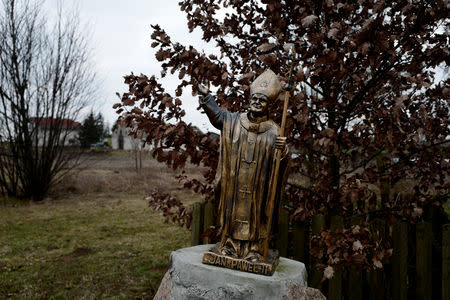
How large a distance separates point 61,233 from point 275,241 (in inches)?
202

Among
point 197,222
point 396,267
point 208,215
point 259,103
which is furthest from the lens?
point 197,222

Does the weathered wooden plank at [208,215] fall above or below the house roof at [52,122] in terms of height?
below

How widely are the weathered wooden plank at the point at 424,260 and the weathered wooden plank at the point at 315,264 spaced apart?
868 millimetres

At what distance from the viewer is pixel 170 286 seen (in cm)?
249

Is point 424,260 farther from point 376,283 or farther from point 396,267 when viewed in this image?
point 376,283

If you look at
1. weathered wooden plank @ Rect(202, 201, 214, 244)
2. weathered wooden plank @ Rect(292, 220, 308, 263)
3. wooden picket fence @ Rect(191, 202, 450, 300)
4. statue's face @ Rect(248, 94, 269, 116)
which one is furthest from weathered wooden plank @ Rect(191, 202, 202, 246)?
statue's face @ Rect(248, 94, 269, 116)

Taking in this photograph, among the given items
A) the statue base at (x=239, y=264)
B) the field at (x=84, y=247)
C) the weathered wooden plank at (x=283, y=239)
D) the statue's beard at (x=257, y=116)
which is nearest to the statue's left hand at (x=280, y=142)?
the statue's beard at (x=257, y=116)

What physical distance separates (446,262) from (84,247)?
541cm

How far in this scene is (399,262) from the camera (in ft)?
10.0

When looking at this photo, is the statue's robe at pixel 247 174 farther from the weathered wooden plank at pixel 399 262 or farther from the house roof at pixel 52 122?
the house roof at pixel 52 122

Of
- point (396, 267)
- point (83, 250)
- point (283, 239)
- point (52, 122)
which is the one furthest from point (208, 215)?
point (52, 122)

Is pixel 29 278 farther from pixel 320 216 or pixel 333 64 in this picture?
pixel 333 64

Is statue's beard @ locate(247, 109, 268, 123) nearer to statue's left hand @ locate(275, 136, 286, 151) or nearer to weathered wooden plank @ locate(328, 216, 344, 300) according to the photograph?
statue's left hand @ locate(275, 136, 286, 151)

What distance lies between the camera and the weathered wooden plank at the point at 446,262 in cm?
279
